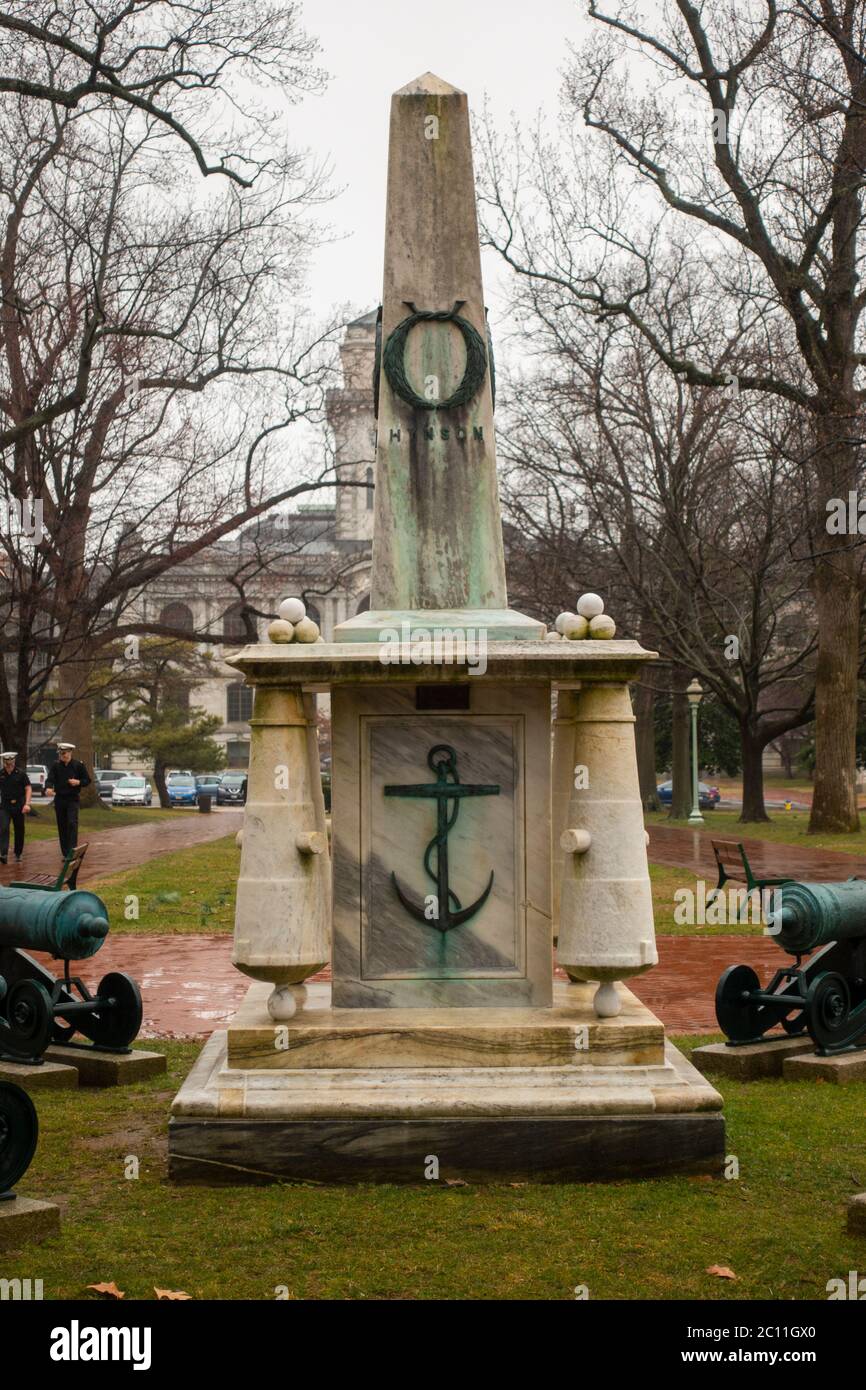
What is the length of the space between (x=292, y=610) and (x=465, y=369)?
1822mm

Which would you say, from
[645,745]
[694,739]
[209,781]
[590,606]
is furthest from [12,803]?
[209,781]

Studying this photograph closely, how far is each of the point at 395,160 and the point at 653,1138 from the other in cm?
543

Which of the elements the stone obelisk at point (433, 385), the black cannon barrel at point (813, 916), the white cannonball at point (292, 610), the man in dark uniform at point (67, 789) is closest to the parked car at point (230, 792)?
the man in dark uniform at point (67, 789)

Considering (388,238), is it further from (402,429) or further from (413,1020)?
(413,1020)

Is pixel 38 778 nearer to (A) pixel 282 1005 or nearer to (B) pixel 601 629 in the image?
(A) pixel 282 1005

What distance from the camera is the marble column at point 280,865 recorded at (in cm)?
768

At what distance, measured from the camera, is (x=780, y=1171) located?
7.54 metres

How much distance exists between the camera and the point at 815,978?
9555 millimetres

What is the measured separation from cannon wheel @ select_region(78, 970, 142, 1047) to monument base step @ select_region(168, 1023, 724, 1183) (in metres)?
2.39

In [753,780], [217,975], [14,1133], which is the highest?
[753,780]

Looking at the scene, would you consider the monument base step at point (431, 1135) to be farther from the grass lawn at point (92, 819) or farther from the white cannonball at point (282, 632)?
the grass lawn at point (92, 819)

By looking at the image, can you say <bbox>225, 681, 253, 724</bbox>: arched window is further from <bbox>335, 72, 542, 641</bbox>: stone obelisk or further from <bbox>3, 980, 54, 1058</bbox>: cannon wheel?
<bbox>335, 72, 542, 641</bbox>: stone obelisk

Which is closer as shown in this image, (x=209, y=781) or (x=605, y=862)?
(x=605, y=862)

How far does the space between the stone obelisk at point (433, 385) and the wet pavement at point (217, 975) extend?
4.19m
